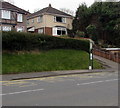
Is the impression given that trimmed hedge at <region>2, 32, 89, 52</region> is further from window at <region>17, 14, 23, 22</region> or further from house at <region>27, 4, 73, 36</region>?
house at <region>27, 4, 73, 36</region>

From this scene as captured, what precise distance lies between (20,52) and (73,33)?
1004 inches

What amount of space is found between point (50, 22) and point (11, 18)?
32.6 feet

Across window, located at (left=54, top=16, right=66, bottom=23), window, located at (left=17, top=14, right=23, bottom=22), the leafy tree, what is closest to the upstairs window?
window, located at (left=54, top=16, right=66, bottom=23)

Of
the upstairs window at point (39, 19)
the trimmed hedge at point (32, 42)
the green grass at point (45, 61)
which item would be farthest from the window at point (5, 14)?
the green grass at point (45, 61)

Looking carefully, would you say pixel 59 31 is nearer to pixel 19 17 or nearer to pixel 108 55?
pixel 19 17

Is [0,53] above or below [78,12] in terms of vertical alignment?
below

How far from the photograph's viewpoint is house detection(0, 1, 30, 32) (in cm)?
3369

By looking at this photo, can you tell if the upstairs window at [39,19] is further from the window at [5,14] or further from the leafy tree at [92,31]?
the leafy tree at [92,31]

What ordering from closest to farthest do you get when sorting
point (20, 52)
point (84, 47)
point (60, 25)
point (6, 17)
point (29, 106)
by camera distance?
point (29, 106) → point (20, 52) → point (84, 47) → point (6, 17) → point (60, 25)

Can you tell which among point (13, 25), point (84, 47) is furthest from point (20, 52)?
point (13, 25)

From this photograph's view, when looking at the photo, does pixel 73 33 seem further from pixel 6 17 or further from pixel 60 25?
pixel 6 17

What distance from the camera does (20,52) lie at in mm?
20375

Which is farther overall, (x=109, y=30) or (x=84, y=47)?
(x=109, y=30)

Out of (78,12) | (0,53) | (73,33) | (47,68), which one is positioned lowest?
(47,68)
